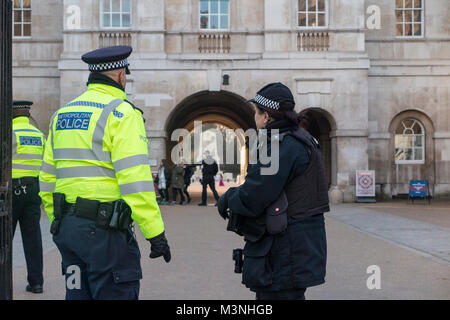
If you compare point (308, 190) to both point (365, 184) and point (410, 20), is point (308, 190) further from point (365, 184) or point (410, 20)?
point (410, 20)

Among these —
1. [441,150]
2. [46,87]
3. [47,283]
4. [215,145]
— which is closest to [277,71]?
[441,150]

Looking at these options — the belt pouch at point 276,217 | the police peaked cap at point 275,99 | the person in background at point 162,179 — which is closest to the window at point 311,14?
the person in background at point 162,179

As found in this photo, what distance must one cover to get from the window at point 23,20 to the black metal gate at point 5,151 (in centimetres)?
1947

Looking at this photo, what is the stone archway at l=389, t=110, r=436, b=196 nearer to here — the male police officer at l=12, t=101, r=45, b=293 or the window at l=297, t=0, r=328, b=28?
the window at l=297, t=0, r=328, b=28

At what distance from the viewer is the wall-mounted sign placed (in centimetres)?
1978

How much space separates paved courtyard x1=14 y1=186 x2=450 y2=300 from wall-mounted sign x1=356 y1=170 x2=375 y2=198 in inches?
225

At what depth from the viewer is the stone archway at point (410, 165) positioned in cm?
2172

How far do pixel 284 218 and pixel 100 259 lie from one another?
1.16 meters

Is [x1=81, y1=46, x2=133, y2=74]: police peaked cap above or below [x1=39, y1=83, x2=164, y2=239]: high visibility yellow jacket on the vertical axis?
above

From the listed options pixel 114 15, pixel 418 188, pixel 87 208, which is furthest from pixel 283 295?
pixel 114 15

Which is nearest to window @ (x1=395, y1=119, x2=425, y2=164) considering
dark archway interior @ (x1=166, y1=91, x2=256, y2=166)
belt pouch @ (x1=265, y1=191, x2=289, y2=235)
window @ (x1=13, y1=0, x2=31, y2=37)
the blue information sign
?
the blue information sign

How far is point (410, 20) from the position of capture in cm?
2203

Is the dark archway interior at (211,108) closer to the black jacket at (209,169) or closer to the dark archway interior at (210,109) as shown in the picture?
the dark archway interior at (210,109)

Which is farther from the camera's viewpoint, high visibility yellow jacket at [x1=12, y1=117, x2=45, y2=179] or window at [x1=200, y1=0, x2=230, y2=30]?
window at [x1=200, y1=0, x2=230, y2=30]
